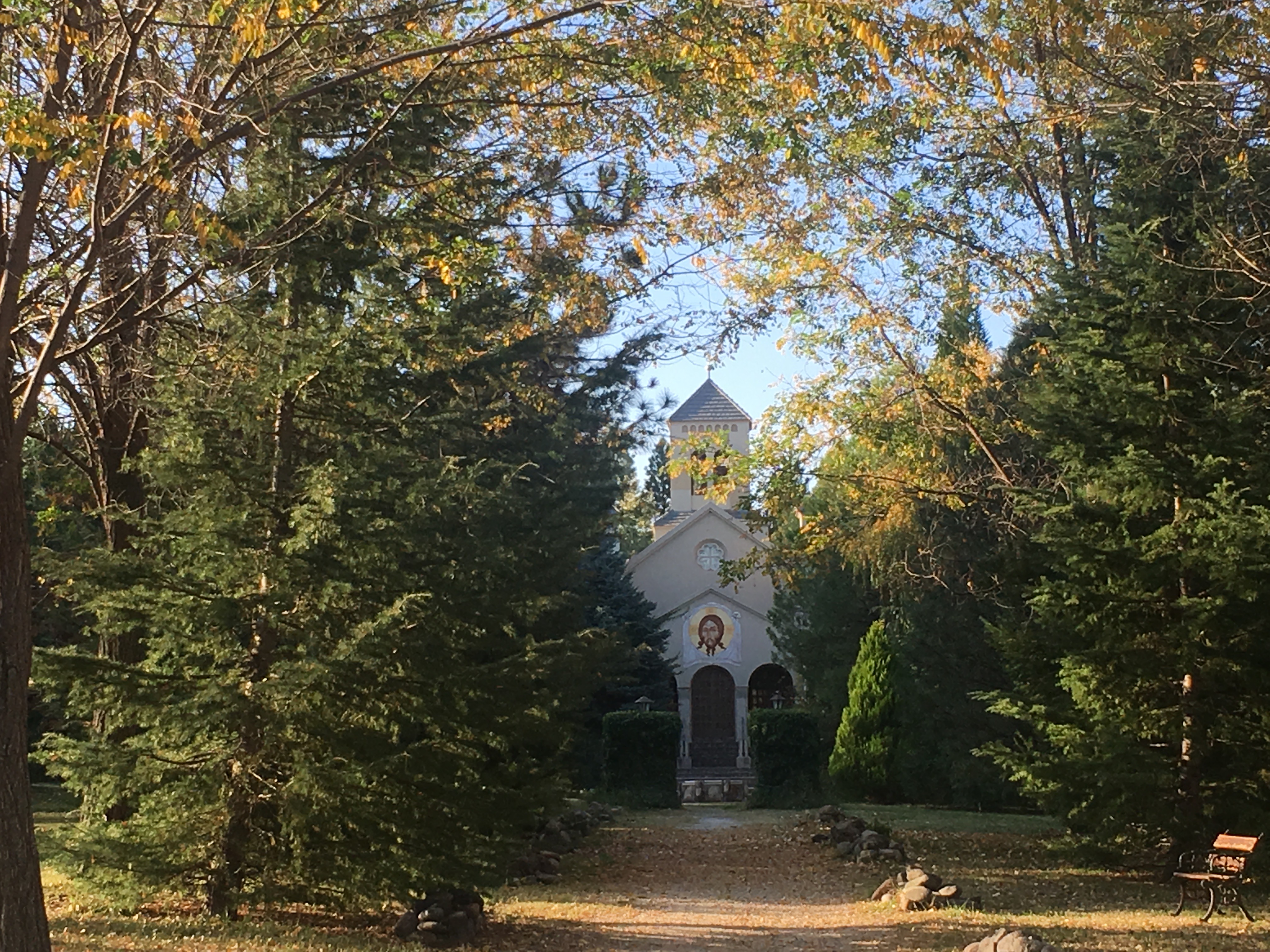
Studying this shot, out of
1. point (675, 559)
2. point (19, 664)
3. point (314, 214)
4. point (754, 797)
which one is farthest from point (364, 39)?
point (675, 559)

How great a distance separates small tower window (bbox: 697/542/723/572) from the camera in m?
38.4

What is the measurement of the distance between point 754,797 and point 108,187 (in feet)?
55.7

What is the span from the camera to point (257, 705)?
8.39 m

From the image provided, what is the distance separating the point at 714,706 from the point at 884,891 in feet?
83.9

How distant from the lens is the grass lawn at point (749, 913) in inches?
327

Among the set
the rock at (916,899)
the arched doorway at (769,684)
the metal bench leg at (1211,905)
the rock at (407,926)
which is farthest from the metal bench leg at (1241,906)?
the arched doorway at (769,684)

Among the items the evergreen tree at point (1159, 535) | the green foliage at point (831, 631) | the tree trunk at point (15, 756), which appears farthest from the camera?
the green foliage at point (831, 631)

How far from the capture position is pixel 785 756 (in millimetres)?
21406

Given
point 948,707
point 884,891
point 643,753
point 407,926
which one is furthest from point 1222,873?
point 643,753

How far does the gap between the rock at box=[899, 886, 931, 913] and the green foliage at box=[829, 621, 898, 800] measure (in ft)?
40.7

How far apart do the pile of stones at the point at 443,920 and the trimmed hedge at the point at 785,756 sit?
12.5 metres

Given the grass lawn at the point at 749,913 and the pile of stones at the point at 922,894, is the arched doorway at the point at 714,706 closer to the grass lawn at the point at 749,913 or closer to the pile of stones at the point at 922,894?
the grass lawn at the point at 749,913

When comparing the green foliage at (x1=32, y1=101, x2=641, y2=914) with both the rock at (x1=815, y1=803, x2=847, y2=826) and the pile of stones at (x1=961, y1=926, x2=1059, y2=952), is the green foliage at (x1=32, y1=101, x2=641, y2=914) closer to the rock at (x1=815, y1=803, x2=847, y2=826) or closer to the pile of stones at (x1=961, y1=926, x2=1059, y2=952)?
the pile of stones at (x1=961, y1=926, x2=1059, y2=952)

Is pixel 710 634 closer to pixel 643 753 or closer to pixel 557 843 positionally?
pixel 643 753
